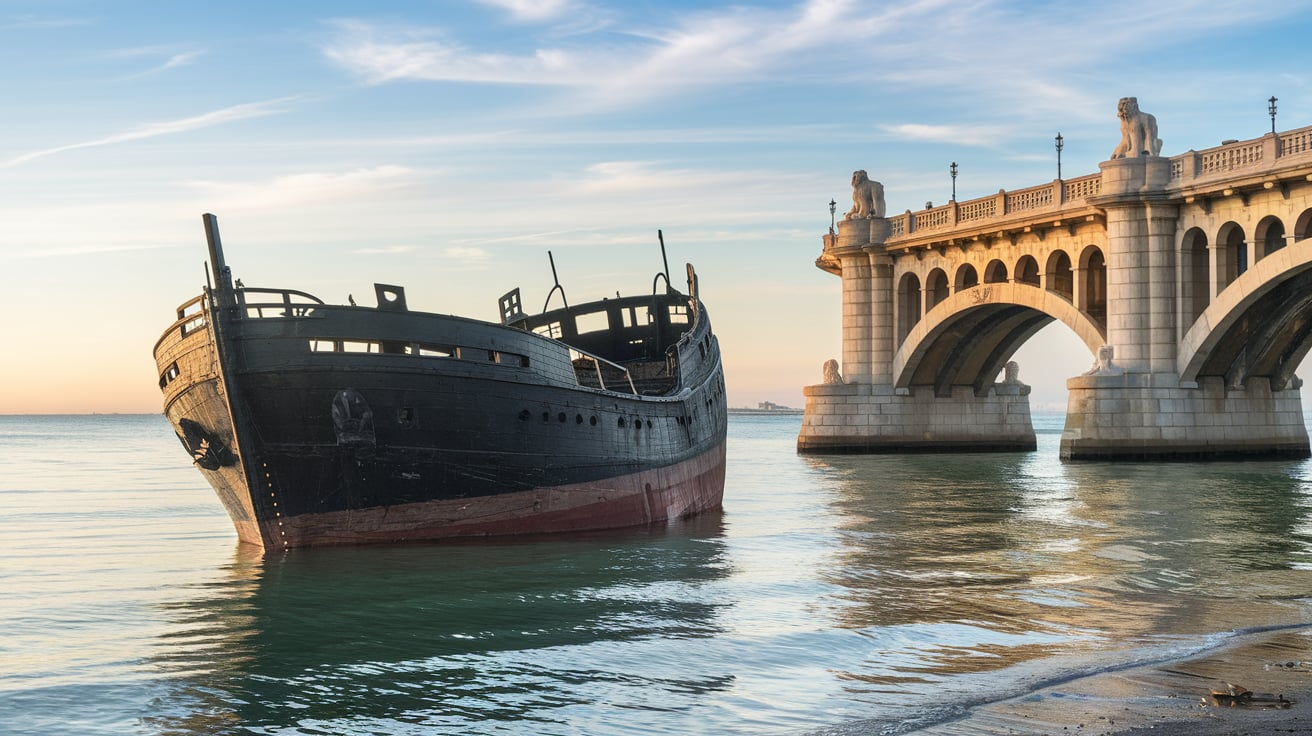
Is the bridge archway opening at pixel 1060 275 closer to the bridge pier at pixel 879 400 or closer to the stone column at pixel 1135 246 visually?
the stone column at pixel 1135 246

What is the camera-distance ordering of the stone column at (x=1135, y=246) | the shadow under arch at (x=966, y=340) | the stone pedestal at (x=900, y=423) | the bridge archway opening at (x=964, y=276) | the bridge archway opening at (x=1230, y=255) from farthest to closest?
the stone pedestal at (x=900, y=423) < the bridge archway opening at (x=964, y=276) < the shadow under arch at (x=966, y=340) < the stone column at (x=1135, y=246) < the bridge archway opening at (x=1230, y=255)

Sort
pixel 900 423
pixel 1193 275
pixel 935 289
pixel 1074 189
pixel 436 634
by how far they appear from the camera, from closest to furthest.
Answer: pixel 436 634
pixel 1193 275
pixel 1074 189
pixel 935 289
pixel 900 423

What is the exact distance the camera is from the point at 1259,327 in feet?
160

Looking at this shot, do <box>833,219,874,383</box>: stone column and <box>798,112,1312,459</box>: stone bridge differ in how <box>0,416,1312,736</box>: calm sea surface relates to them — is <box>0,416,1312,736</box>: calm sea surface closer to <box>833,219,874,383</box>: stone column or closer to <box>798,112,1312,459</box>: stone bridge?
<box>798,112,1312,459</box>: stone bridge

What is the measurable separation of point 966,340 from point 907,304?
3324 millimetres

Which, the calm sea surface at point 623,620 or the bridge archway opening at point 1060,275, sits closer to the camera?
the calm sea surface at point 623,620

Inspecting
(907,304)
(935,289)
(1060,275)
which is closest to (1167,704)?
(1060,275)

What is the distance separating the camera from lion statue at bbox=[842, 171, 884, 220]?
2692 inches

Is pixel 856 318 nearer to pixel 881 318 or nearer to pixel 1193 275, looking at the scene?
pixel 881 318

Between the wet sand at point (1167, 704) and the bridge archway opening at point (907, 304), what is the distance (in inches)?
2196

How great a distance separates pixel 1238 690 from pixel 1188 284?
40.8 meters

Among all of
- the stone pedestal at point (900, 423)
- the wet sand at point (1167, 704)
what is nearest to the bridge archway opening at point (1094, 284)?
the stone pedestal at point (900, 423)

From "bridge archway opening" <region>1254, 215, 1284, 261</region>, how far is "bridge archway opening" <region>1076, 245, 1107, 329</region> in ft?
23.0

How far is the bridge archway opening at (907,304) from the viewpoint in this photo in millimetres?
67375
